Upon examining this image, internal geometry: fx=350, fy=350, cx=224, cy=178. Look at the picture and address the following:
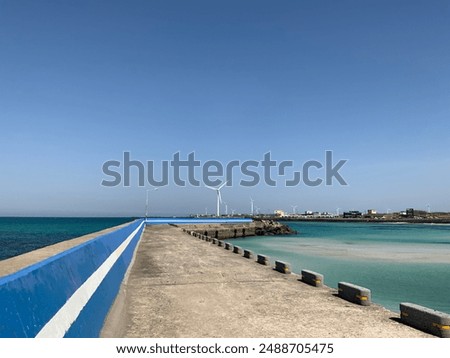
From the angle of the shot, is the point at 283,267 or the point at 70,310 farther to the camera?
the point at 283,267

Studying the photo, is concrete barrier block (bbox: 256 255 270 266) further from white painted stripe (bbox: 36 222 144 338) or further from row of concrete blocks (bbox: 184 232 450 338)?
white painted stripe (bbox: 36 222 144 338)

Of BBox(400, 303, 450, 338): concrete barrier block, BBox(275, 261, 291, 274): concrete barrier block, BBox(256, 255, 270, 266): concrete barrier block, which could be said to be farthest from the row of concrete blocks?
BBox(256, 255, 270, 266): concrete barrier block

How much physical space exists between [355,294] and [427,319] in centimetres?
340

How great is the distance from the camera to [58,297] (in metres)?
5.74

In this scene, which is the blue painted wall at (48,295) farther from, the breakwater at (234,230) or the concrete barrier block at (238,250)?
the breakwater at (234,230)

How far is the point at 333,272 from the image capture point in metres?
32.0

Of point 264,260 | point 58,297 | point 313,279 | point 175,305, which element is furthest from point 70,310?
point 264,260

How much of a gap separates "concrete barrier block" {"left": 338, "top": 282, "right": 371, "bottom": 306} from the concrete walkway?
310 mm

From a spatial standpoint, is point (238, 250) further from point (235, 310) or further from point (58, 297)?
point (58, 297)

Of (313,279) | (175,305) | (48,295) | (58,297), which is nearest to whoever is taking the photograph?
(48,295)
